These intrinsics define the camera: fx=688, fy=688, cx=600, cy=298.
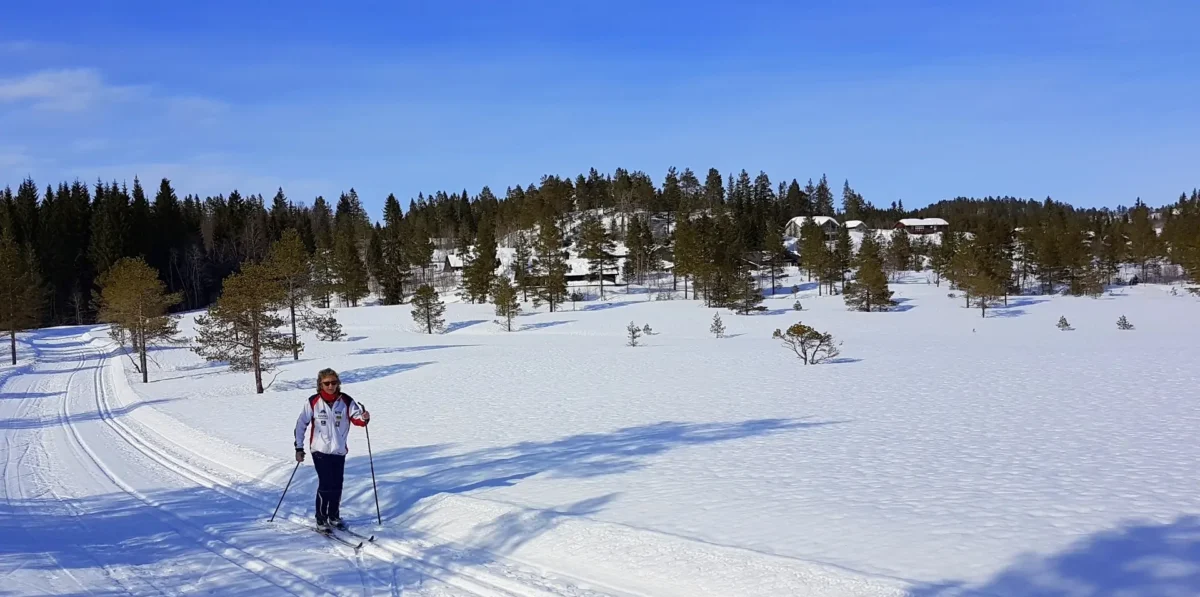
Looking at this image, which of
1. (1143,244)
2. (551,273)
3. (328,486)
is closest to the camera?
(328,486)

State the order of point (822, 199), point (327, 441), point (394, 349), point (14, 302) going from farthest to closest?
point (822, 199) < point (394, 349) < point (14, 302) < point (327, 441)

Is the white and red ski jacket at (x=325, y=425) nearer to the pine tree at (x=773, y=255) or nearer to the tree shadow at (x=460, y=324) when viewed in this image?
the tree shadow at (x=460, y=324)

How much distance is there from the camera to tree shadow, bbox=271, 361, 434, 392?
26.9m

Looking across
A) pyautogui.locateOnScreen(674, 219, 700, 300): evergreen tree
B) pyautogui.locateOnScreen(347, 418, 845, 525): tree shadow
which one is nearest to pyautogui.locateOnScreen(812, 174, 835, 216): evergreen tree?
pyautogui.locateOnScreen(674, 219, 700, 300): evergreen tree

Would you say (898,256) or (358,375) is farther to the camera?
(898,256)

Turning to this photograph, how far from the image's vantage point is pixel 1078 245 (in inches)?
2953

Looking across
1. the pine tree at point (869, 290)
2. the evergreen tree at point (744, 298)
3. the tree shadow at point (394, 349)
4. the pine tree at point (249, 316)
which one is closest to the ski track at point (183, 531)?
the pine tree at point (249, 316)

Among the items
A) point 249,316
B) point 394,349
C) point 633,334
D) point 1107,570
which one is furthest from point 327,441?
point 394,349

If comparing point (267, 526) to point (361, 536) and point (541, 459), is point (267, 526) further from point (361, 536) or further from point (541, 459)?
point (541, 459)

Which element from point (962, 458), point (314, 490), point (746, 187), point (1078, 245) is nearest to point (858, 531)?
point (962, 458)

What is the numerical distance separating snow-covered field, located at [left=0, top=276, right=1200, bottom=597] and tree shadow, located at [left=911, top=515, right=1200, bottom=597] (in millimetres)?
30

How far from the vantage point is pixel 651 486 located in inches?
381

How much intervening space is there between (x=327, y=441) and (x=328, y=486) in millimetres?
517

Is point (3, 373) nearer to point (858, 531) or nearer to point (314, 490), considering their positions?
point (314, 490)
